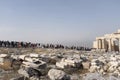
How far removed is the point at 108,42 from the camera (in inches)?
2255

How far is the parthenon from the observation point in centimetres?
5631

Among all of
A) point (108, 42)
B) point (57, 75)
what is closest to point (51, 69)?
point (57, 75)

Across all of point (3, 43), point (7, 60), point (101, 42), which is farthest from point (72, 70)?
point (101, 42)

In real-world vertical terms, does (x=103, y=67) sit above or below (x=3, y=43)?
below

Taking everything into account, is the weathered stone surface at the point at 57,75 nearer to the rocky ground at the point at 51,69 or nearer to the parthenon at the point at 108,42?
the rocky ground at the point at 51,69

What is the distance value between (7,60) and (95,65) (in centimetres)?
586

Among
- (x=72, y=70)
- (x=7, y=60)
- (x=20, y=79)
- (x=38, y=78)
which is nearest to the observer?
(x=20, y=79)

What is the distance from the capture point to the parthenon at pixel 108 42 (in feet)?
185

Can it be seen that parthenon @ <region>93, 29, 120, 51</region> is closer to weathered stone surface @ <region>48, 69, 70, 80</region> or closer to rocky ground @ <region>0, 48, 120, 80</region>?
rocky ground @ <region>0, 48, 120, 80</region>

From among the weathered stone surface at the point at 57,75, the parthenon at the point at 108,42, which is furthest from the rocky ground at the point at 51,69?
the parthenon at the point at 108,42

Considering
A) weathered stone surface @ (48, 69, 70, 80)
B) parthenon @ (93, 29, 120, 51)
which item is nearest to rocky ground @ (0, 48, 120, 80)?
weathered stone surface @ (48, 69, 70, 80)

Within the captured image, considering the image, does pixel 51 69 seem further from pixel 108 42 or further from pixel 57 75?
pixel 108 42

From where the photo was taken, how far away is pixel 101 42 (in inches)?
2256

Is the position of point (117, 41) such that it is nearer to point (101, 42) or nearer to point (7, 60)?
point (101, 42)
